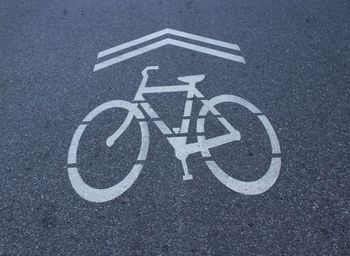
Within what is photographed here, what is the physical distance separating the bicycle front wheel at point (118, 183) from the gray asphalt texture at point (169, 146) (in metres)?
0.06

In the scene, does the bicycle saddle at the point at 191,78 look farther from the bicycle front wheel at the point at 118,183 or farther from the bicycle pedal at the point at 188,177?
the bicycle pedal at the point at 188,177

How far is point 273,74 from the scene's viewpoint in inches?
180

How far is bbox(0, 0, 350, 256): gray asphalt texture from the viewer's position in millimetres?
2943

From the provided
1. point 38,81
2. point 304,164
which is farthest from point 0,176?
point 304,164

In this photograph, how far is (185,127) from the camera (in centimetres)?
384

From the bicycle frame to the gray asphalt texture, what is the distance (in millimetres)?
104

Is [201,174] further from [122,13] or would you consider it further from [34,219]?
[122,13]

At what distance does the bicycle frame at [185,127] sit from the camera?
363 cm

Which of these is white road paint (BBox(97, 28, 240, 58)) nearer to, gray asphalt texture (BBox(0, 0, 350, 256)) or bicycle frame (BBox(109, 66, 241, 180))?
gray asphalt texture (BBox(0, 0, 350, 256))

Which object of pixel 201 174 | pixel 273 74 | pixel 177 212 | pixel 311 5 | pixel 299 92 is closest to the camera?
pixel 177 212

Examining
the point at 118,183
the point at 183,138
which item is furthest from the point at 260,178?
the point at 118,183

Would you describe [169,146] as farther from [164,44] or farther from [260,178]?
[164,44]

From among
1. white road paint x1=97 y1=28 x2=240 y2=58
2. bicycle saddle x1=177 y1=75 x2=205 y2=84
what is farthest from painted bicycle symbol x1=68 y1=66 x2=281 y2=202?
white road paint x1=97 y1=28 x2=240 y2=58

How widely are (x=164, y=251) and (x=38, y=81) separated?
306 cm
